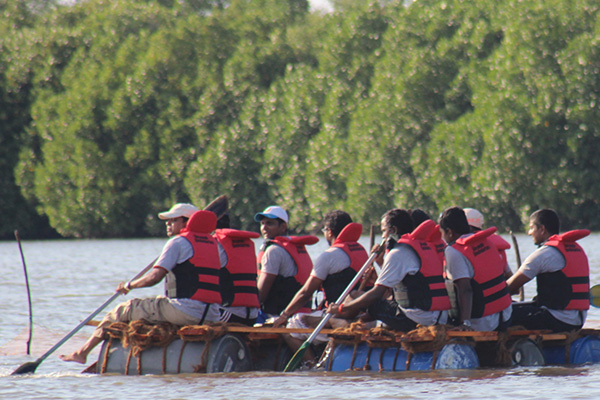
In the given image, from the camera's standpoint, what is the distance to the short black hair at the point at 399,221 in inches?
400

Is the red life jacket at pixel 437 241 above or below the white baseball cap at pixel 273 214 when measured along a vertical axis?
below

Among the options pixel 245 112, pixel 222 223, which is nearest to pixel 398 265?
pixel 222 223

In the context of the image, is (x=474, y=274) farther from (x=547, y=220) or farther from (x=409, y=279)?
(x=547, y=220)

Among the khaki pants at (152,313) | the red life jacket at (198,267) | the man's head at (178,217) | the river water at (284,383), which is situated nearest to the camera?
the river water at (284,383)

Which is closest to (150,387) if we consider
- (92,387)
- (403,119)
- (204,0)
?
(92,387)

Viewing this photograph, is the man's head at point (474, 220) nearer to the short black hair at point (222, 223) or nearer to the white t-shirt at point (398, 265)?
the white t-shirt at point (398, 265)

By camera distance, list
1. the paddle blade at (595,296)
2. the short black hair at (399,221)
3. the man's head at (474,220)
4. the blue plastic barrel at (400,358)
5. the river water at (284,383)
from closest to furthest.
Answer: the river water at (284,383) < the blue plastic barrel at (400,358) < the short black hair at (399,221) < the paddle blade at (595,296) < the man's head at (474,220)

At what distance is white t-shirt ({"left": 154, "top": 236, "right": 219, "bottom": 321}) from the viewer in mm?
10141

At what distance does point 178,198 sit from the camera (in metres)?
53.9

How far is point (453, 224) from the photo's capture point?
33.4ft

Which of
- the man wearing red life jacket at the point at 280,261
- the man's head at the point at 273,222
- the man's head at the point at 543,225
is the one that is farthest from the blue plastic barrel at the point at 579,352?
the man's head at the point at 273,222

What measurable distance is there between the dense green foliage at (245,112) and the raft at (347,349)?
107ft

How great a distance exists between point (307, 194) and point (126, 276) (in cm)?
2165

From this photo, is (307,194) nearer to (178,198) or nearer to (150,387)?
(178,198)
